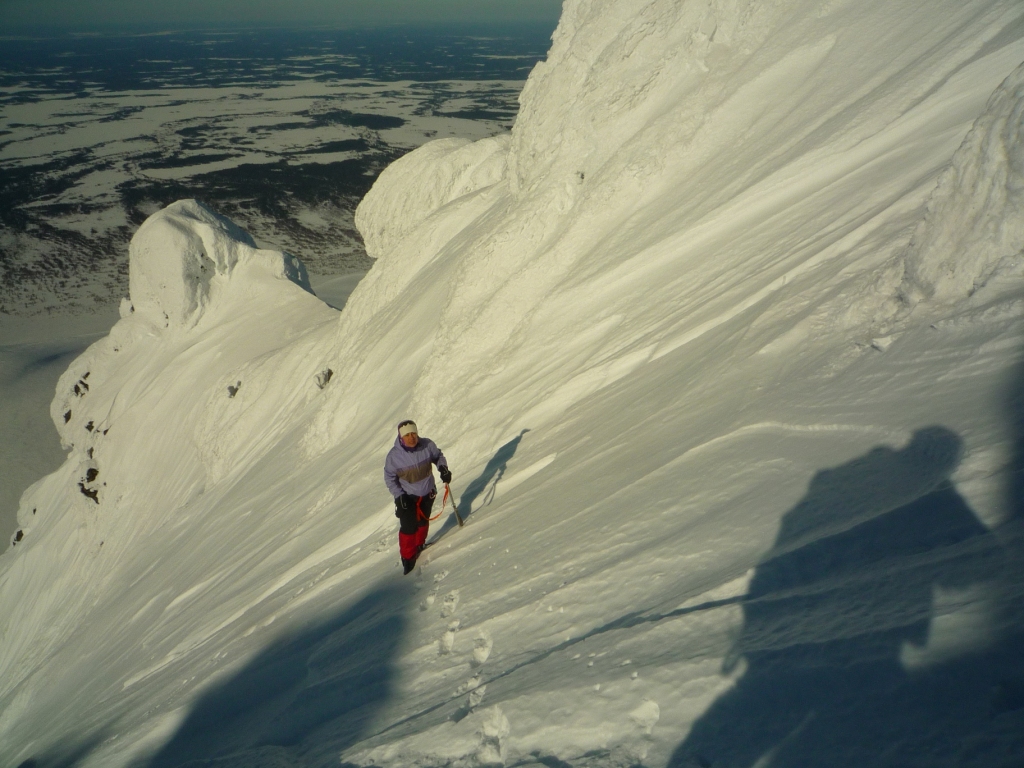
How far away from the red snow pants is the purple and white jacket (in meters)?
0.10

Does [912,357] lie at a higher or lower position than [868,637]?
higher

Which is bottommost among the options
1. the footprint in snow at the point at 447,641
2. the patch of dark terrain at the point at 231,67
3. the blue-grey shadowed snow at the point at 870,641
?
the footprint in snow at the point at 447,641

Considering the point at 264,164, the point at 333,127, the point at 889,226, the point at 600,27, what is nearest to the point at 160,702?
the point at 889,226

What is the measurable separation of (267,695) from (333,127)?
91305 millimetres

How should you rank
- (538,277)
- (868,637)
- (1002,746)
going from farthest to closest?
1. (538,277)
2. (868,637)
3. (1002,746)

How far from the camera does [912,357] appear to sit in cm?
300

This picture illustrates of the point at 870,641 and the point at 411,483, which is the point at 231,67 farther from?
the point at 870,641

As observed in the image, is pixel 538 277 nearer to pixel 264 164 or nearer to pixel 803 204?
pixel 803 204

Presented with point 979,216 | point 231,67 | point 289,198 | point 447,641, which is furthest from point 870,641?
point 231,67

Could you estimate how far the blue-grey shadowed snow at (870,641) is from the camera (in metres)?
1.62

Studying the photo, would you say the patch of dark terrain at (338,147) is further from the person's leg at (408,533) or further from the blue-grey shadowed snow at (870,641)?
the blue-grey shadowed snow at (870,641)

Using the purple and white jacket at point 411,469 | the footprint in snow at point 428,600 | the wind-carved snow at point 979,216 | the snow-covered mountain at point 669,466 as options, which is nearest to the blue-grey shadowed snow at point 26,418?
the snow-covered mountain at point 669,466

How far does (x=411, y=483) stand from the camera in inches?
197

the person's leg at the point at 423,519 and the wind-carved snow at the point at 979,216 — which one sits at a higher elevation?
the wind-carved snow at the point at 979,216
